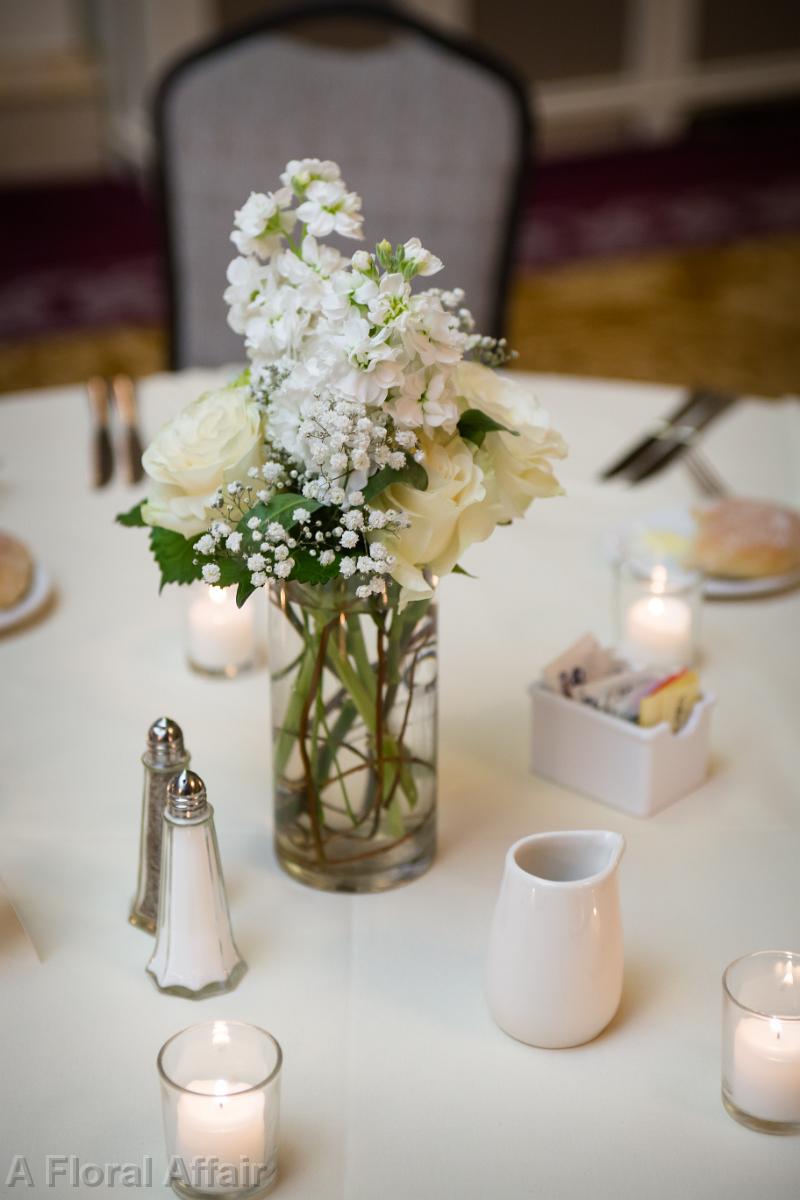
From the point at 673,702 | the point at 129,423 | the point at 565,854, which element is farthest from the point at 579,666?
the point at 129,423

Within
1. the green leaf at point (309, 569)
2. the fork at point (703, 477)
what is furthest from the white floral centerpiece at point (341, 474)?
the fork at point (703, 477)

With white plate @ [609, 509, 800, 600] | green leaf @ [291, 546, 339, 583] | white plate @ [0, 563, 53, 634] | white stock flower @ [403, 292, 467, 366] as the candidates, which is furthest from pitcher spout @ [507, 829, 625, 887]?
white plate @ [0, 563, 53, 634]

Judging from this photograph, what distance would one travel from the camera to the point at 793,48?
6.58m

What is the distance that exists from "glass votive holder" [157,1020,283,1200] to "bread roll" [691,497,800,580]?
0.85m

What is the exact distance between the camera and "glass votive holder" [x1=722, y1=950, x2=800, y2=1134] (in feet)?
2.66

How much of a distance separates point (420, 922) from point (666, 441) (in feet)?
3.10

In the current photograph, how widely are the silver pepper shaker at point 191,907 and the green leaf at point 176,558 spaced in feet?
0.44

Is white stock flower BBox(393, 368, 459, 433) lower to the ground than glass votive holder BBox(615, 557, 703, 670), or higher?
higher

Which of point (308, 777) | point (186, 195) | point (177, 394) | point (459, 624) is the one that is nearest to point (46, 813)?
point (308, 777)

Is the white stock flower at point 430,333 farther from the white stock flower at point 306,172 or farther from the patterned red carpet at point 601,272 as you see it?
the patterned red carpet at point 601,272

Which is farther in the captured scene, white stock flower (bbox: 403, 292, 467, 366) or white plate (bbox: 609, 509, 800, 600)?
white plate (bbox: 609, 509, 800, 600)

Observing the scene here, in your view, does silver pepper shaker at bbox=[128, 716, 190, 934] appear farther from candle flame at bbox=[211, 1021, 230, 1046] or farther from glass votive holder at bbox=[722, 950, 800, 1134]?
glass votive holder at bbox=[722, 950, 800, 1134]

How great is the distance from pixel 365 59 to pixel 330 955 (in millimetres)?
1815

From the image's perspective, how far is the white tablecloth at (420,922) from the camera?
82 centimetres
